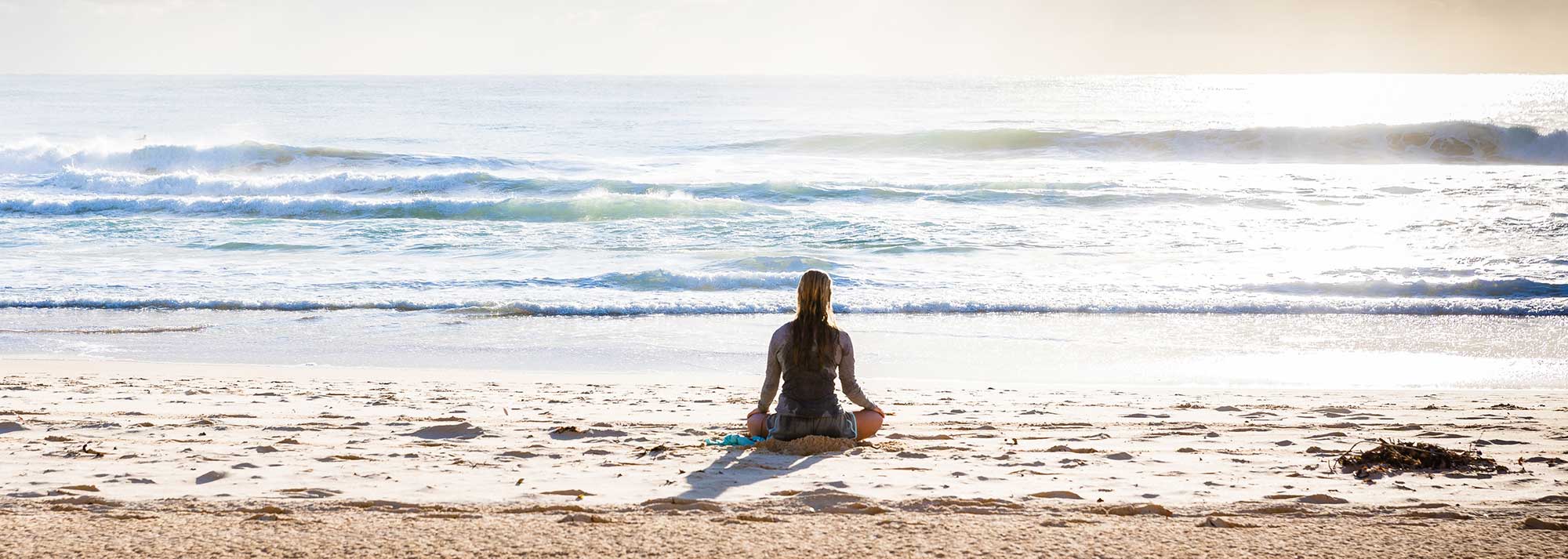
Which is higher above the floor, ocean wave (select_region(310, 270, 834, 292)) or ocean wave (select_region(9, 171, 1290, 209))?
ocean wave (select_region(9, 171, 1290, 209))

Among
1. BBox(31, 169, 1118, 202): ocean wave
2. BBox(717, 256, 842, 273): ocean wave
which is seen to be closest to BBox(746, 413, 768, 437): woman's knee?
BBox(717, 256, 842, 273): ocean wave

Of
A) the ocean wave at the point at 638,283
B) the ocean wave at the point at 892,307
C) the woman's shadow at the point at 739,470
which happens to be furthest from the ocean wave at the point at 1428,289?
the woman's shadow at the point at 739,470

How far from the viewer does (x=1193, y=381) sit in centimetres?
774

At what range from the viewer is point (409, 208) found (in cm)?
2091

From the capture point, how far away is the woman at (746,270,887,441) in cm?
476

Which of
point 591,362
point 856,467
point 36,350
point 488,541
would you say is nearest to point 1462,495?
point 856,467

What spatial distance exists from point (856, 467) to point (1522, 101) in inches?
2811

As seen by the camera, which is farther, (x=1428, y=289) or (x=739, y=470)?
(x=1428, y=289)

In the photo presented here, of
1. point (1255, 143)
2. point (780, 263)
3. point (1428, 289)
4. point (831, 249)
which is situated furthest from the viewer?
point (1255, 143)

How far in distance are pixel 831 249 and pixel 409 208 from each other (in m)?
9.74

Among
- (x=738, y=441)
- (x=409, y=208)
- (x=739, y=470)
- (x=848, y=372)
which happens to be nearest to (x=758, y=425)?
(x=738, y=441)

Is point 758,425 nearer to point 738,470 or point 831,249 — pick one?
point 738,470

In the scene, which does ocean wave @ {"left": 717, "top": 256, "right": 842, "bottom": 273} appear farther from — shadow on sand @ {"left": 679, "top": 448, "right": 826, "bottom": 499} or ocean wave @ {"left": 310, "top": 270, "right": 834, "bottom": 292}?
shadow on sand @ {"left": 679, "top": 448, "right": 826, "bottom": 499}

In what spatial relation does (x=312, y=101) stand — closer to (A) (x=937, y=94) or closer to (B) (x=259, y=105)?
(B) (x=259, y=105)
